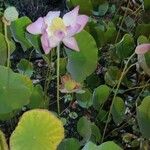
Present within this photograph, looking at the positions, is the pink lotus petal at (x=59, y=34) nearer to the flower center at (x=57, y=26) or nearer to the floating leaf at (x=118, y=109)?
the flower center at (x=57, y=26)

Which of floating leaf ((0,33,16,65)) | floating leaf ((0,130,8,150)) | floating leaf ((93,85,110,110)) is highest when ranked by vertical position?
floating leaf ((0,33,16,65))

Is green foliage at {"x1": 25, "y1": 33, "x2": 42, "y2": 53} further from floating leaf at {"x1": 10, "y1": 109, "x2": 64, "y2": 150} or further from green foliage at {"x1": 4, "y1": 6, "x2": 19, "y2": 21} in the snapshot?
floating leaf at {"x1": 10, "y1": 109, "x2": 64, "y2": 150}

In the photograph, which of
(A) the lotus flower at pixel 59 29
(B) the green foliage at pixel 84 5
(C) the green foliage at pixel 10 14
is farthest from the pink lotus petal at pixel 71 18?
(B) the green foliage at pixel 84 5

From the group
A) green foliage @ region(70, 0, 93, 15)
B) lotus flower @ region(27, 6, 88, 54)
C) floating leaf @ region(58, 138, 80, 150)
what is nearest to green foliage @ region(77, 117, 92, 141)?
floating leaf @ region(58, 138, 80, 150)

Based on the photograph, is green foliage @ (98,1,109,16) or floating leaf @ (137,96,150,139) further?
green foliage @ (98,1,109,16)

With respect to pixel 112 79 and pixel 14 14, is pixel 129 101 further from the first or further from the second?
pixel 14 14
